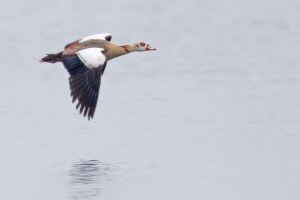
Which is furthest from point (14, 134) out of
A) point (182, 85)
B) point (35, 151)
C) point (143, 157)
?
point (182, 85)

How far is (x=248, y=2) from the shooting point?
119ft

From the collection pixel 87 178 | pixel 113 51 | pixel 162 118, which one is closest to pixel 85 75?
pixel 113 51

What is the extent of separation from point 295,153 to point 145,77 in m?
7.10

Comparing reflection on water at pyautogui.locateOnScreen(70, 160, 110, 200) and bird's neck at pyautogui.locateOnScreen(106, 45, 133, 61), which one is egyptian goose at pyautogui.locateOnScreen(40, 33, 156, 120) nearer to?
bird's neck at pyautogui.locateOnScreen(106, 45, 133, 61)

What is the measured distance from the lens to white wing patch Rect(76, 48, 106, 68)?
13900mm

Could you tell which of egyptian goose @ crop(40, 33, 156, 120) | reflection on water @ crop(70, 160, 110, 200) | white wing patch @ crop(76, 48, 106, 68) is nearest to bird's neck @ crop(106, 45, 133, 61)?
egyptian goose @ crop(40, 33, 156, 120)

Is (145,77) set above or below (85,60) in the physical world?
below

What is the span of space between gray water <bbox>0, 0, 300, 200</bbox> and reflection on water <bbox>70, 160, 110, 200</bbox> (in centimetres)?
1

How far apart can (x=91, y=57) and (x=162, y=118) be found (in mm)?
2742

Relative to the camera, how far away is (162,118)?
16453 millimetres

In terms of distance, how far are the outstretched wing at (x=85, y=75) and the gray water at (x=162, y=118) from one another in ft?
2.57

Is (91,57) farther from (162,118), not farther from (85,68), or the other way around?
(162,118)

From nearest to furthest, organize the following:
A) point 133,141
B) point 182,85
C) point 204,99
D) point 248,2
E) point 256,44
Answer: point 133,141 → point 204,99 → point 182,85 → point 256,44 → point 248,2

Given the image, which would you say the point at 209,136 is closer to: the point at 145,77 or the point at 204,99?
the point at 204,99
